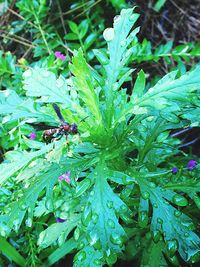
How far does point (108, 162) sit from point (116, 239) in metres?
0.26

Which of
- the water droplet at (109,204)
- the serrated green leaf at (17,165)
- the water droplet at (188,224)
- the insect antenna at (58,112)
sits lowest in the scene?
the water droplet at (188,224)

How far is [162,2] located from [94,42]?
0.55m

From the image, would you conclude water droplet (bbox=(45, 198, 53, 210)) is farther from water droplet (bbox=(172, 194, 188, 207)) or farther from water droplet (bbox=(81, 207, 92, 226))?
water droplet (bbox=(172, 194, 188, 207))

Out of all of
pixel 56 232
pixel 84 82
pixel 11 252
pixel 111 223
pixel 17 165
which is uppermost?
pixel 84 82

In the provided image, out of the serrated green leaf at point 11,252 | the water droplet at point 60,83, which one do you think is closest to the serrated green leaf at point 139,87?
the water droplet at point 60,83

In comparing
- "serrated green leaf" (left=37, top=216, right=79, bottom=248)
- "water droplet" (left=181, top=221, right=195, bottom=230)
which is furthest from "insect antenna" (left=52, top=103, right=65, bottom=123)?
"water droplet" (left=181, top=221, right=195, bottom=230)

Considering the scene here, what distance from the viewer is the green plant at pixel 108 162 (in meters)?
1.06

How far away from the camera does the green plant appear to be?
1.06 m

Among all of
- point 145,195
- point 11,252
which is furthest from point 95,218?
point 11,252

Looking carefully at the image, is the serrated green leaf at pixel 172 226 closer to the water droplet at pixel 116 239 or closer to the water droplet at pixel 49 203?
the water droplet at pixel 116 239

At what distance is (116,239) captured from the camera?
1043 millimetres

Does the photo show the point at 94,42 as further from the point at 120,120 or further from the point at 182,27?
the point at 120,120

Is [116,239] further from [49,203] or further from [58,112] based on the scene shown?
[58,112]

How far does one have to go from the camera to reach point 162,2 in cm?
236
